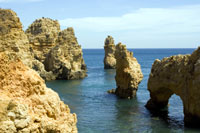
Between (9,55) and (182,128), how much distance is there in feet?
58.5

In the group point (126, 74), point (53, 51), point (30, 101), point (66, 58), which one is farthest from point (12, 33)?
point (66, 58)

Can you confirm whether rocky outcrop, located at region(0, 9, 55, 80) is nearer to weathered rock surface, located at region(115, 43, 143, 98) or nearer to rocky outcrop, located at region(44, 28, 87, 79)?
weathered rock surface, located at region(115, 43, 143, 98)

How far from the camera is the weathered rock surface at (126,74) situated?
35.5 meters

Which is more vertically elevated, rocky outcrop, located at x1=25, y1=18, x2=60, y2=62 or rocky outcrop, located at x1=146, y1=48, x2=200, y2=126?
rocky outcrop, located at x1=25, y1=18, x2=60, y2=62

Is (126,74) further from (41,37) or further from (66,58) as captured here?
(41,37)

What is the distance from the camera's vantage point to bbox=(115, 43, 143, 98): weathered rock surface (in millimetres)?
35478

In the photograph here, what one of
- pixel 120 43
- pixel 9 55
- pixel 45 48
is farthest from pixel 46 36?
pixel 9 55

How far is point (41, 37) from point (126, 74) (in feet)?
106

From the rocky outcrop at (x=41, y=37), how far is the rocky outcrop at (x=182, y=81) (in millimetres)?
38978

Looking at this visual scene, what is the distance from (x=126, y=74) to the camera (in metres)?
35.6

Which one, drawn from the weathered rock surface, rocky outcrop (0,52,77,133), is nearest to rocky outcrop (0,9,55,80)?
the weathered rock surface

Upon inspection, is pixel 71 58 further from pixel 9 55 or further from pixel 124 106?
pixel 9 55

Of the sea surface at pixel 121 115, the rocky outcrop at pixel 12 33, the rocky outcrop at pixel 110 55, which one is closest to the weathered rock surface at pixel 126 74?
the sea surface at pixel 121 115

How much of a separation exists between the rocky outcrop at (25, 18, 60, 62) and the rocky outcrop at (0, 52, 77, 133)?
53.0 metres
